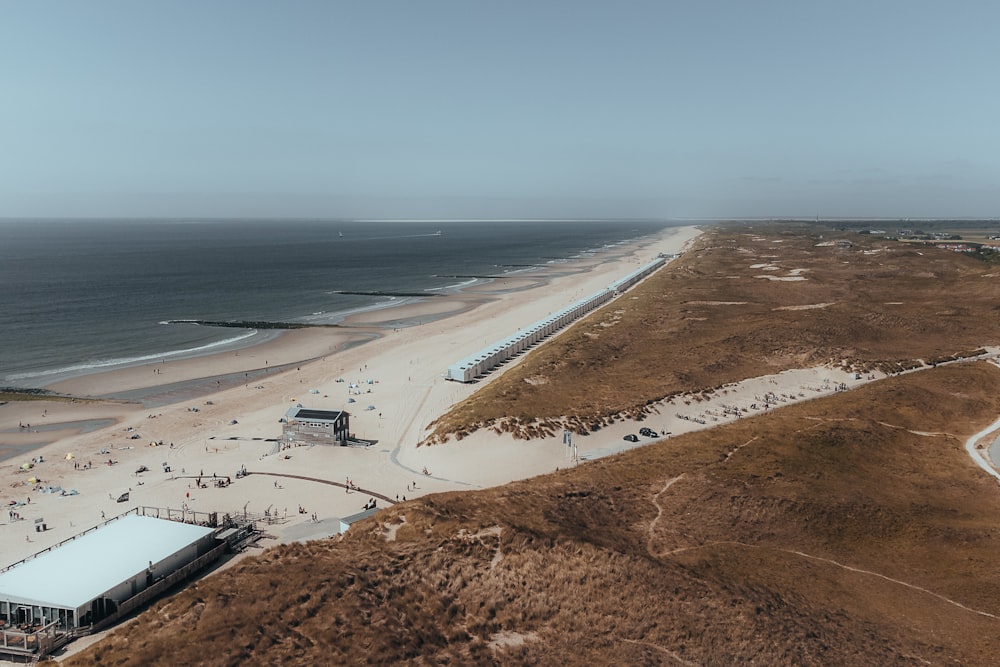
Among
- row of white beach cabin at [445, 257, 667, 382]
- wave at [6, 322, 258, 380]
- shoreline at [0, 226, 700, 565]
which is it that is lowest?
shoreline at [0, 226, 700, 565]

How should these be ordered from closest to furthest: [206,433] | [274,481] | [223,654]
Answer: [223,654] < [274,481] < [206,433]

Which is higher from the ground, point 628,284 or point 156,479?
point 628,284

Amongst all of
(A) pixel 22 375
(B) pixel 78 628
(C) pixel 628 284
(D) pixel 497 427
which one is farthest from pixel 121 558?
(C) pixel 628 284

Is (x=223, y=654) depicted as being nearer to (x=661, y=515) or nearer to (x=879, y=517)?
(x=661, y=515)

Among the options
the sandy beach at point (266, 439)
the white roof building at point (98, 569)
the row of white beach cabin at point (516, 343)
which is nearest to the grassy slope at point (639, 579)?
the white roof building at point (98, 569)

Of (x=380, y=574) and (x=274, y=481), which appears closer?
(x=380, y=574)

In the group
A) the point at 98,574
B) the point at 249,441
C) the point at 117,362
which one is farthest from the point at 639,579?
the point at 117,362

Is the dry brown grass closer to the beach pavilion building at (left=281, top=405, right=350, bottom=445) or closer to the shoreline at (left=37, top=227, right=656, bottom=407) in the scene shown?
the beach pavilion building at (left=281, top=405, right=350, bottom=445)

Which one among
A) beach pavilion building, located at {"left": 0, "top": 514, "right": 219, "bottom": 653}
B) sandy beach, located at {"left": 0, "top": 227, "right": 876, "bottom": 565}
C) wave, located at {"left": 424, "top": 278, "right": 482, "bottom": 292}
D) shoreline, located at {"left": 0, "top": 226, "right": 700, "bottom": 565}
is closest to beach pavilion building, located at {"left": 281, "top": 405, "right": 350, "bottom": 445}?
shoreline, located at {"left": 0, "top": 226, "right": 700, "bottom": 565}
